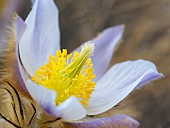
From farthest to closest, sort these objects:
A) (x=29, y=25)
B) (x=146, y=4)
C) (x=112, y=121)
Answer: (x=146, y=4) < (x=29, y=25) < (x=112, y=121)

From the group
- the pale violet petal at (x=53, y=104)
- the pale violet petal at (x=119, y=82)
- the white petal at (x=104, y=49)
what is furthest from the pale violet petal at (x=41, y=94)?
the white petal at (x=104, y=49)

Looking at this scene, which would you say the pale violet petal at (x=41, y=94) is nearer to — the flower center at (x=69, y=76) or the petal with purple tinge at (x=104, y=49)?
the flower center at (x=69, y=76)

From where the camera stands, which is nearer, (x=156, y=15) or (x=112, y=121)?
(x=112, y=121)

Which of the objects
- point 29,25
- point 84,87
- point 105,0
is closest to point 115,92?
point 84,87

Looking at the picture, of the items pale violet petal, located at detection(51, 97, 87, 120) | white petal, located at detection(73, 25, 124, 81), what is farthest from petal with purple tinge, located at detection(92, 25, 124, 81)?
pale violet petal, located at detection(51, 97, 87, 120)

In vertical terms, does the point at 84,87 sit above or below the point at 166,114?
above

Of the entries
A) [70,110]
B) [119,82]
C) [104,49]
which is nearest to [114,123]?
[70,110]

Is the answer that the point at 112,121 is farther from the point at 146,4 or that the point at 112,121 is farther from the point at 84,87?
the point at 146,4
